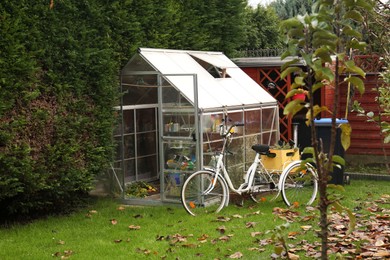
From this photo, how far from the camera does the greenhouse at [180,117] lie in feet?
33.7

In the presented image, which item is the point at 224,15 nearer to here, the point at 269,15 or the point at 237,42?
the point at 237,42

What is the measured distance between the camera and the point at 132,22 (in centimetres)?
1111

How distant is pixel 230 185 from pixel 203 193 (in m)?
0.45

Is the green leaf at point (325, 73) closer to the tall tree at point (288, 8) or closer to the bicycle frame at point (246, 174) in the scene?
the bicycle frame at point (246, 174)

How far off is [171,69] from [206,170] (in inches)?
79.7

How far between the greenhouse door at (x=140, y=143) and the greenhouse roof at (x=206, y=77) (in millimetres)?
1139

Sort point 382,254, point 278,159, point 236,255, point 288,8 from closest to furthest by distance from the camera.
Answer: point 382,254, point 236,255, point 278,159, point 288,8

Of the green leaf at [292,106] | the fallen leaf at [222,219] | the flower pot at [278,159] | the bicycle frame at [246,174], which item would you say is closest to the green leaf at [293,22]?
the green leaf at [292,106]

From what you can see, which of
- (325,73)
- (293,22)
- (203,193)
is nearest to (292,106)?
(325,73)

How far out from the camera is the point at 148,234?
8.18 metres

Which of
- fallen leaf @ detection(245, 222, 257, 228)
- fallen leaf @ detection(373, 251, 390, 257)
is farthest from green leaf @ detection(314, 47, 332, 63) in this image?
fallen leaf @ detection(245, 222, 257, 228)

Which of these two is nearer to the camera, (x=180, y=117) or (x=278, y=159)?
(x=180, y=117)

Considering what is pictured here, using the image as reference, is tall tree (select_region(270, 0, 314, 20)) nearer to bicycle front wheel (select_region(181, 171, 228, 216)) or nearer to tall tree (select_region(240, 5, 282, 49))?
tall tree (select_region(240, 5, 282, 49))

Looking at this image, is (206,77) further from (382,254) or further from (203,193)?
(382,254)
